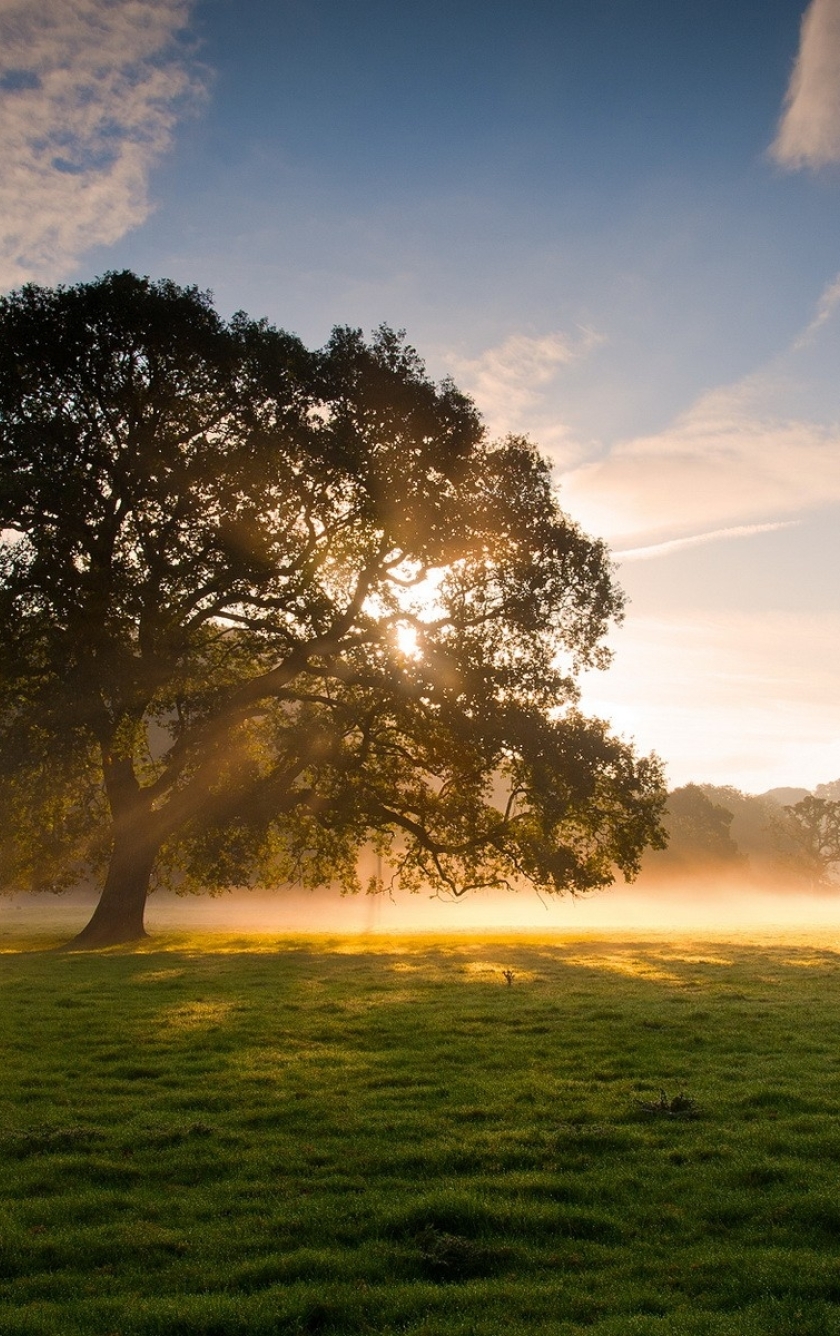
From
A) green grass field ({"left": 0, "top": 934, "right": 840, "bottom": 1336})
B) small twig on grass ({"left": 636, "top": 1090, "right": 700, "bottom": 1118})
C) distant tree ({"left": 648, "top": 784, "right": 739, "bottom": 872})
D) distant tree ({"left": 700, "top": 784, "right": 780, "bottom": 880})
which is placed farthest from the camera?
distant tree ({"left": 700, "top": 784, "right": 780, "bottom": 880})

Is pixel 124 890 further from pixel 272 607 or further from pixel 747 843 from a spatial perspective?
pixel 747 843

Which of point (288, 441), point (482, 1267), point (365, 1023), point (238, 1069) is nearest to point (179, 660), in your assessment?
point (288, 441)

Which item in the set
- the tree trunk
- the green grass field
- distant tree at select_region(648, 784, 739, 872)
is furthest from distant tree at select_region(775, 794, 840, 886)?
the green grass field

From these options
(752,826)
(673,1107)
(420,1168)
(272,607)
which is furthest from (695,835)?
(420,1168)

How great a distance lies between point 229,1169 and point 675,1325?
5.43 metres

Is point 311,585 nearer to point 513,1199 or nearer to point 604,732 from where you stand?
point 604,732

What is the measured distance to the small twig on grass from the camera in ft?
40.7

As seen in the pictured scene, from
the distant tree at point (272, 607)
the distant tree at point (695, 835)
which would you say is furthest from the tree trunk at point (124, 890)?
the distant tree at point (695, 835)

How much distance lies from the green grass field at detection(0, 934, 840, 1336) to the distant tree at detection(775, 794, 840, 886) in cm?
11085

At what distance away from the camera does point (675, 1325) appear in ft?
24.2

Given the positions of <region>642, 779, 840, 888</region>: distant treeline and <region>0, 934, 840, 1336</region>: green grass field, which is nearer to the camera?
<region>0, 934, 840, 1336</region>: green grass field

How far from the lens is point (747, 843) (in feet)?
474

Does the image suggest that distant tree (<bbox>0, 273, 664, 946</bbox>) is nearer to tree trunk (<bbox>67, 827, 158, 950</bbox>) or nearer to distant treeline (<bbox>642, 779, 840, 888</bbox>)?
tree trunk (<bbox>67, 827, 158, 950</bbox>)

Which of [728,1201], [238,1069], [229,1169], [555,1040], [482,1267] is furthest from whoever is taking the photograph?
[555,1040]
